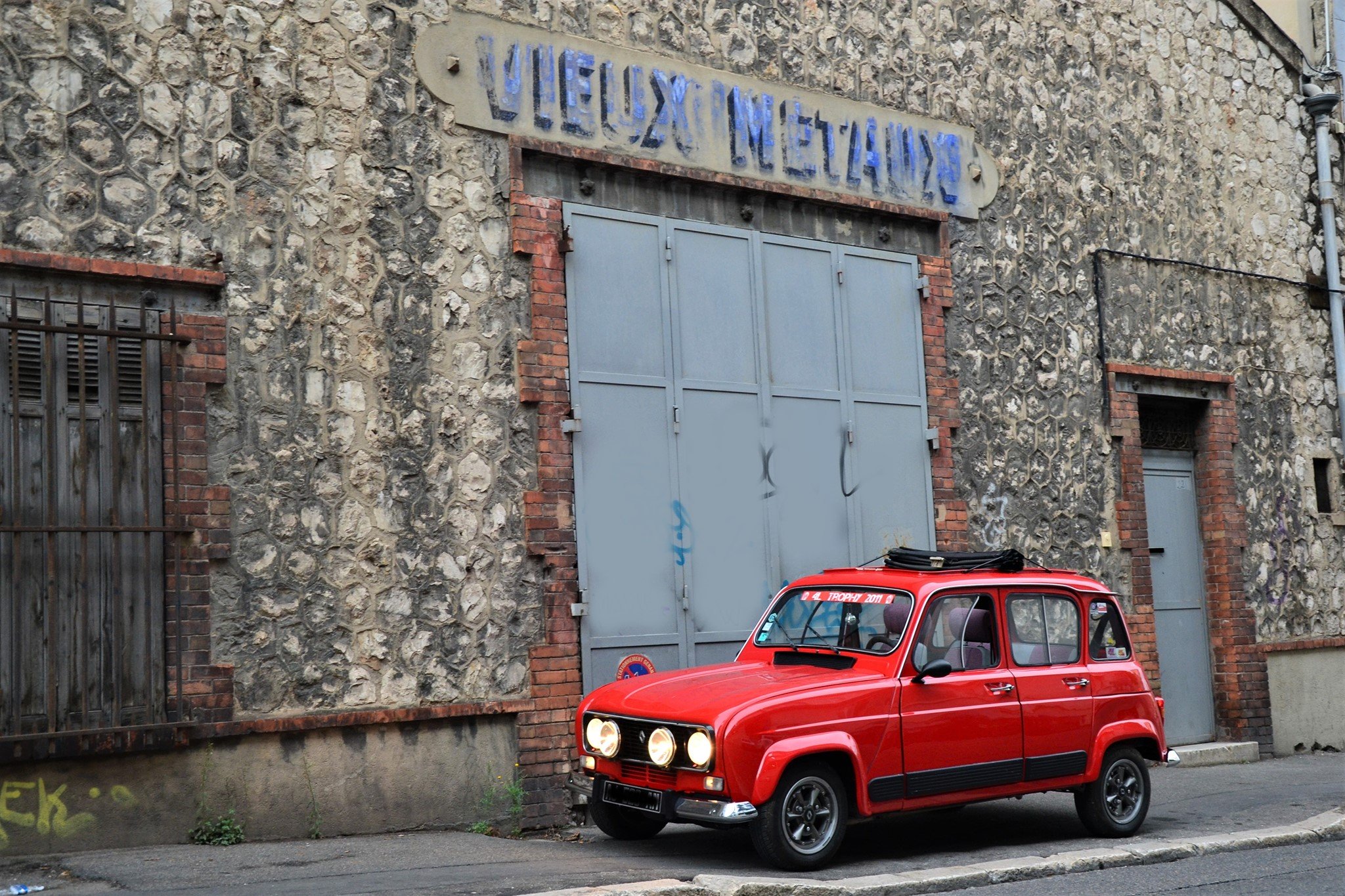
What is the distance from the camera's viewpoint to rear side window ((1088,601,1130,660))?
9.32m

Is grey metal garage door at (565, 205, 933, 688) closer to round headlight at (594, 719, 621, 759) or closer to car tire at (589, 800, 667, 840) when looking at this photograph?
car tire at (589, 800, 667, 840)

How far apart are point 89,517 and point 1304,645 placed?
12965 mm

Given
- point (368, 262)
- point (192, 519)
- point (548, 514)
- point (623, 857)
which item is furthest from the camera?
point (548, 514)

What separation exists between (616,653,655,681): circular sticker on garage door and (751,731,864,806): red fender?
2675 millimetres

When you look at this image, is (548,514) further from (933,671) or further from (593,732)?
(933,671)

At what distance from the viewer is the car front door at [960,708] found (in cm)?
815

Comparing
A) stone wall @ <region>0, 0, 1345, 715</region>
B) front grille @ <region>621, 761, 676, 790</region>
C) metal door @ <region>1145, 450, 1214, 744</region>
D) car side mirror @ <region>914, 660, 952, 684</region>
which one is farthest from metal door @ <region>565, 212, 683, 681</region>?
metal door @ <region>1145, 450, 1214, 744</region>

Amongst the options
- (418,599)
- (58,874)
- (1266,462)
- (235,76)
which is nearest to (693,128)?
(235,76)

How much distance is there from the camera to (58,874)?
24.2 ft

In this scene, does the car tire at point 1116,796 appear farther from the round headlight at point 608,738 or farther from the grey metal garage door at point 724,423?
the round headlight at point 608,738

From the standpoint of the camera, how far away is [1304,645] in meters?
15.2

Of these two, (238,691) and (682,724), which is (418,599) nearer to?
(238,691)

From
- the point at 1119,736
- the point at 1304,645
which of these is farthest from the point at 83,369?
the point at 1304,645

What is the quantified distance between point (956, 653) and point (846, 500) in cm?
349
